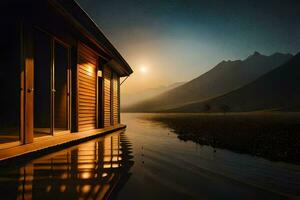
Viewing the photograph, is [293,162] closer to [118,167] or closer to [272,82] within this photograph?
[118,167]

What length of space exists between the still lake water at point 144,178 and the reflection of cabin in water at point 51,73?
955 mm

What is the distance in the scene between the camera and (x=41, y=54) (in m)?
9.52

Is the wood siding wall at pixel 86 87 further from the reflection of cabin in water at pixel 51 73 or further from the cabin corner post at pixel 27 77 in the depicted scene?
the cabin corner post at pixel 27 77

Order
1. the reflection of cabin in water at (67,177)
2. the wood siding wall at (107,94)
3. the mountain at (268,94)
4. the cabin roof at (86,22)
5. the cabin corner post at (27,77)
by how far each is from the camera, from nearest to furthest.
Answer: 1. the reflection of cabin in water at (67,177)
2. the cabin corner post at (27,77)
3. the cabin roof at (86,22)
4. the wood siding wall at (107,94)
5. the mountain at (268,94)

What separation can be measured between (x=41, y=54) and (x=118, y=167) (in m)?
7.56

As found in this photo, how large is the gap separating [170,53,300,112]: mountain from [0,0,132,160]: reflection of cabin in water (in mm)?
118374

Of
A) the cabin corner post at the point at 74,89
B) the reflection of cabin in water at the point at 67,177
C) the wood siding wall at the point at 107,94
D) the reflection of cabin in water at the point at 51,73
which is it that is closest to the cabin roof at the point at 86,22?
the reflection of cabin in water at the point at 51,73

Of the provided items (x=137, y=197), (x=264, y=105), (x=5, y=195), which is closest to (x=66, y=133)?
(x=5, y=195)

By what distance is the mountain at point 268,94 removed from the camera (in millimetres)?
125488

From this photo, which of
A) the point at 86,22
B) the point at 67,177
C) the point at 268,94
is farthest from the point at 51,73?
the point at 268,94

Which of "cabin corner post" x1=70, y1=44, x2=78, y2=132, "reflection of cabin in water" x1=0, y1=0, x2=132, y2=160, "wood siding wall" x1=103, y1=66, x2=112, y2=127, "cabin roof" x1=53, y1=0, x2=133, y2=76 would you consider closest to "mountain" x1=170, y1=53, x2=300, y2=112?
"wood siding wall" x1=103, y1=66, x2=112, y2=127

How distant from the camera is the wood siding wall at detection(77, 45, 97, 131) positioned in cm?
834

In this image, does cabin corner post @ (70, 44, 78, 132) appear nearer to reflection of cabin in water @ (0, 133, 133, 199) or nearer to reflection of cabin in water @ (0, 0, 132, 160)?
reflection of cabin in water @ (0, 0, 132, 160)

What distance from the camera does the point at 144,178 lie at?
11.0 feet
